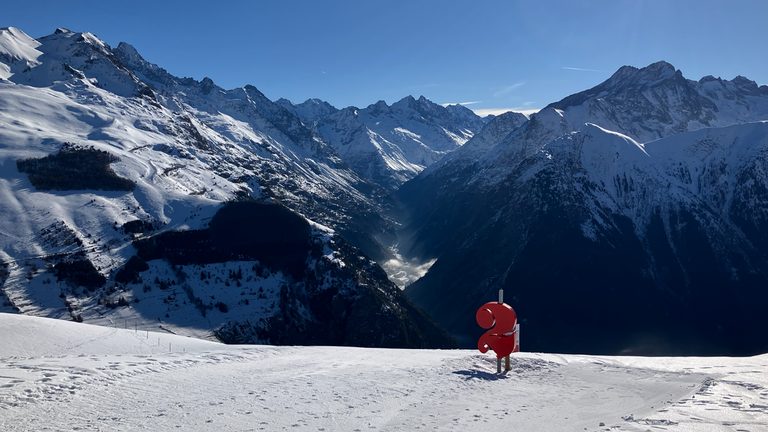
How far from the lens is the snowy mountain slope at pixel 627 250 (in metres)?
108

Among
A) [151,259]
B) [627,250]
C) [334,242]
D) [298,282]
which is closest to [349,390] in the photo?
[298,282]

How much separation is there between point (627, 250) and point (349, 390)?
125 m

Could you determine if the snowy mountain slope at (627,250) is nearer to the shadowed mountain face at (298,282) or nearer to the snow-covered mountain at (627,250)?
the snow-covered mountain at (627,250)

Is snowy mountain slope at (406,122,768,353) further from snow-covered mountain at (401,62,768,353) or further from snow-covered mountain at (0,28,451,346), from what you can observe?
snow-covered mountain at (0,28,451,346)

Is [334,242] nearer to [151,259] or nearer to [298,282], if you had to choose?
[298,282]

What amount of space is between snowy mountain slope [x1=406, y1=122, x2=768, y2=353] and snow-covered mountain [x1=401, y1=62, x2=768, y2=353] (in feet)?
1.06

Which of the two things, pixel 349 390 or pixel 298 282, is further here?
Result: pixel 298 282

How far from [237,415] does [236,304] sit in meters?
60.4

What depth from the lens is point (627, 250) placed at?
124 metres

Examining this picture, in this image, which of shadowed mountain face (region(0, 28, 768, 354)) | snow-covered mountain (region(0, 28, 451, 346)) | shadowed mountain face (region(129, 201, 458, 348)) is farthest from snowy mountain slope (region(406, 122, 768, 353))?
snow-covered mountain (region(0, 28, 451, 346))

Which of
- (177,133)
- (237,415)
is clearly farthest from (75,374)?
(177,133)

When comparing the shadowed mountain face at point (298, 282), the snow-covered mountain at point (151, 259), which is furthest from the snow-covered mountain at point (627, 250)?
the snow-covered mountain at point (151, 259)

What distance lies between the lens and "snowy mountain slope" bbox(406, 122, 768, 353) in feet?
354

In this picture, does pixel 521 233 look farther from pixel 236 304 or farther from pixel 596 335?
pixel 236 304
